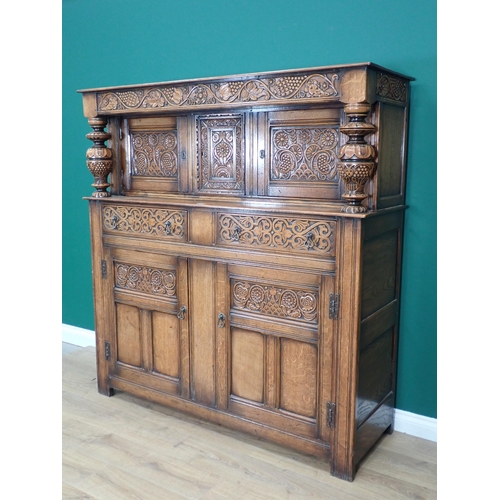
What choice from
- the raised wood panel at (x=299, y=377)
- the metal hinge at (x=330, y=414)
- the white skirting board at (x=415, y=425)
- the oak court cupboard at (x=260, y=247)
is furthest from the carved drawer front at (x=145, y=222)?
the white skirting board at (x=415, y=425)

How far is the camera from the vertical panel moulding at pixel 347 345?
7.15 feet

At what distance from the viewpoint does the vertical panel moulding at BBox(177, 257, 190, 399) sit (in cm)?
272

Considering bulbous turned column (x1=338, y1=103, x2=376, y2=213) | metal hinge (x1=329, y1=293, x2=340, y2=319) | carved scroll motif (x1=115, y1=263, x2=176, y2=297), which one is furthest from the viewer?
carved scroll motif (x1=115, y1=263, x2=176, y2=297)

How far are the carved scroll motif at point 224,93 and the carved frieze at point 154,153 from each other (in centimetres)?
23

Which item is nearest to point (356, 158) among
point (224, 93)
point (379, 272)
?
point (379, 272)

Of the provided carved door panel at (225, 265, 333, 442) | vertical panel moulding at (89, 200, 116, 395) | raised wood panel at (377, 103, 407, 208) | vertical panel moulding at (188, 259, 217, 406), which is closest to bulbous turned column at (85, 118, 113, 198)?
vertical panel moulding at (89, 200, 116, 395)

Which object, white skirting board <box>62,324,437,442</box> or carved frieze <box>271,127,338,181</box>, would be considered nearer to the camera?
carved frieze <box>271,127,338,181</box>

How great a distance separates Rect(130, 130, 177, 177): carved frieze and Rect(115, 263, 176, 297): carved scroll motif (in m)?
0.56

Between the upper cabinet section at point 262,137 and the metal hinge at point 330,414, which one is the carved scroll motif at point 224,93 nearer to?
the upper cabinet section at point 262,137

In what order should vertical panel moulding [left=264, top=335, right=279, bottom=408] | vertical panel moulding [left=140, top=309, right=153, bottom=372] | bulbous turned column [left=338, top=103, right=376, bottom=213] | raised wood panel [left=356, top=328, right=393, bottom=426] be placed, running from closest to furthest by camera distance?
1. bulbous turned column [left=338, top=103, right=376, bottom=213]
2. raised wood panel [left=356, top=328, right=393, bottom=426]
3. vertical panel moulding [left=264, top=335, right=279, bottom=408]
4. vertical panel moulding [left=140, top=309, right=153, bottom=372]

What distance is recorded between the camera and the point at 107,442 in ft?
8.77

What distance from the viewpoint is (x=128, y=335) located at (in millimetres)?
3023

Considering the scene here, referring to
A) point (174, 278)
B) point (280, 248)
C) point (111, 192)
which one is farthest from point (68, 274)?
point (280, 248)

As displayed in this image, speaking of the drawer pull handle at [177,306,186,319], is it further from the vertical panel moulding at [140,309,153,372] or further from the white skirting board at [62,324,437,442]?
the white skirting board at [62,324,437,442]
